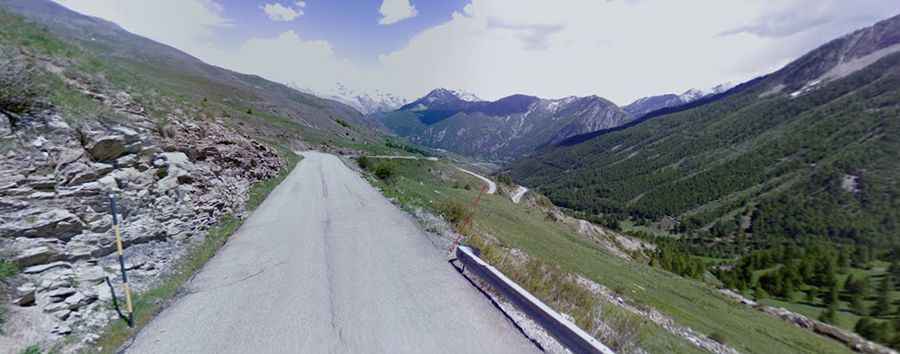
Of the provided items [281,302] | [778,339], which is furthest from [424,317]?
[778,339]

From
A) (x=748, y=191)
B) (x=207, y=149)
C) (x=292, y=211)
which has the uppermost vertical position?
(x=207, y=149)

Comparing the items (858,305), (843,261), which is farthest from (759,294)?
(843,261)

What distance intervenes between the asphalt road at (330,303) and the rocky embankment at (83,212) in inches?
48.0

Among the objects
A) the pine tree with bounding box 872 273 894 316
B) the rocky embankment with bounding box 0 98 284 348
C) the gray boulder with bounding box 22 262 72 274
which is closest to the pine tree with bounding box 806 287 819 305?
the pine tree with bounding box 872 273 894 316

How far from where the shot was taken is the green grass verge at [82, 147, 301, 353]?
5601 mm

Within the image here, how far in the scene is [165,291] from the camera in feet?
24.3

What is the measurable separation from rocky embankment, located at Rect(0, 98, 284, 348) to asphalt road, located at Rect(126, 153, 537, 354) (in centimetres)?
122

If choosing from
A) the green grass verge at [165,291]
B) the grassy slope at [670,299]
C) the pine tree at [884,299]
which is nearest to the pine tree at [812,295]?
the pine tree at [884,299]

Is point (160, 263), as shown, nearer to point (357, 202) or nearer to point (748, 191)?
point (357, 202)

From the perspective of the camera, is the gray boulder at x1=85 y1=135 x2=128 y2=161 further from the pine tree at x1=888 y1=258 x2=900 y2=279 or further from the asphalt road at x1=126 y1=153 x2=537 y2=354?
the pine tree at x1=888 y1=258 x2=900 y2=279

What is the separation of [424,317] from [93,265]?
22.9 feet

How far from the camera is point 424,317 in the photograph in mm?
6188

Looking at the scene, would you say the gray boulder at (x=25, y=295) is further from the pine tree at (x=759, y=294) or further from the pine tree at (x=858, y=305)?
the pine tree at (x=858, y=305)

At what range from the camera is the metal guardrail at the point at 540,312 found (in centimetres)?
482
